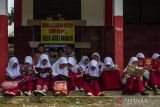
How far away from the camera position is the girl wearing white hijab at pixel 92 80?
51.1 ft

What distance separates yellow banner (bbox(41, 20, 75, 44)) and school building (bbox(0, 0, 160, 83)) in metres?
0.11

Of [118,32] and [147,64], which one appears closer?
[147,64]

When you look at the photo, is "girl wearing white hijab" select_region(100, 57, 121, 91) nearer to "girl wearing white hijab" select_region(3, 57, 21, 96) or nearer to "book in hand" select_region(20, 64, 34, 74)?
"book in hand" select_region(20, 64, 34, 74)

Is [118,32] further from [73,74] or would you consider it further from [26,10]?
[26,10]

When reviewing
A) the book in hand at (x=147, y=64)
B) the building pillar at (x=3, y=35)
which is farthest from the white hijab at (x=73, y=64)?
the book in hand at (x=147, y=64)

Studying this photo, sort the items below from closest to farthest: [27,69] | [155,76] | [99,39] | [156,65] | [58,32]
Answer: [27,69]
[155,76]
[156,65]
[58,32]
[99,39]

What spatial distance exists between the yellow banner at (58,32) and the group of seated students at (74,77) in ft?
8.87

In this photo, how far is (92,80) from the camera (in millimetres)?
15750

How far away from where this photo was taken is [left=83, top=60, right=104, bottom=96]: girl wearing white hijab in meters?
15.6

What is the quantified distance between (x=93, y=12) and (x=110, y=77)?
13.1 ft

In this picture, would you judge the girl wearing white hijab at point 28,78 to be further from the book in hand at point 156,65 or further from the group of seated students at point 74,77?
the book in hand at point 156,65

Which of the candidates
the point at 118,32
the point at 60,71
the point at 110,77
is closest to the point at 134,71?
the point at 110,77

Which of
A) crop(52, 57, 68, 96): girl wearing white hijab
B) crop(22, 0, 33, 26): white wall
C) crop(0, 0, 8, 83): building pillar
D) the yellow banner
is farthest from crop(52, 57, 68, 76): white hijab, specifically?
crop(22, 0, 33, 26): white wall

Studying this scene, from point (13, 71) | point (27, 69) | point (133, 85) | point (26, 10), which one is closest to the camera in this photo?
point (133, 85)
